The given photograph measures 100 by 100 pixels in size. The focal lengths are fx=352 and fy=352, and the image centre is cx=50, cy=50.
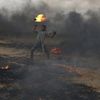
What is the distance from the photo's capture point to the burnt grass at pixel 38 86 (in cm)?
1133

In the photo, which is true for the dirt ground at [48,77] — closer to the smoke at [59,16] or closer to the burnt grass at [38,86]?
the burnt grass at [38,86]

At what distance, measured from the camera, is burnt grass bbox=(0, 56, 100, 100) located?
1133 cm

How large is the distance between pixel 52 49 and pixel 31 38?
2.43 meters

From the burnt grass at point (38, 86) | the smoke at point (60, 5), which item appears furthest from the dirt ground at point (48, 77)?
the smoke at point (60, 5)

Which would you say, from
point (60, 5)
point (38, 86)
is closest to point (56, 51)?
point (38, 86)

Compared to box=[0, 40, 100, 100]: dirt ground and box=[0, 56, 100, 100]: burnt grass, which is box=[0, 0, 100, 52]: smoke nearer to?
box=[0, 40, 100, 100]: dirt ground

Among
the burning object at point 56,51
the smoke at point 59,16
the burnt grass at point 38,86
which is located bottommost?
the burnt grass at point 38,86

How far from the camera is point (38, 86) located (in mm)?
12180

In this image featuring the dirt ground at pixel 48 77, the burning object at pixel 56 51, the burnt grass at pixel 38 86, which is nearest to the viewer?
the burnt grass at pixel 38 86

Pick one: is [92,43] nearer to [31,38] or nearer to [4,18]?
[31,38]

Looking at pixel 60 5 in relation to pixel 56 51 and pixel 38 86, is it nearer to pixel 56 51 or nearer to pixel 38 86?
pixel 56 51

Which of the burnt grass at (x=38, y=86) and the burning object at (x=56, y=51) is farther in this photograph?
the burning object at (x=56, y=51)

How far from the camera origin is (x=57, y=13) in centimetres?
2247

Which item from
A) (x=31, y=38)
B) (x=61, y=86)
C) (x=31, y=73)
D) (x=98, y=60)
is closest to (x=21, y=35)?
(x=31, y=38)
